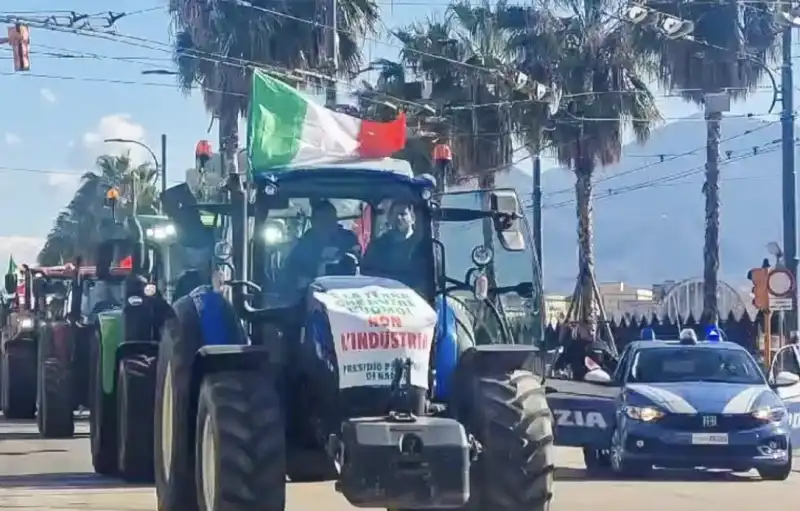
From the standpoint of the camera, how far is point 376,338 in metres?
9.66

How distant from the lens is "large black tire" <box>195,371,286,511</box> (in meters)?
9.59

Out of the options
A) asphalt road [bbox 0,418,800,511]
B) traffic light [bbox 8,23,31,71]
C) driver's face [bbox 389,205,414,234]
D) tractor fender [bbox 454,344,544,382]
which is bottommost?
asphalt road [bbox 0,418,800,511]

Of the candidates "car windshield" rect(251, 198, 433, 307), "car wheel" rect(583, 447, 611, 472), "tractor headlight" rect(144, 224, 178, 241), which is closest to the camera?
"car windshield" rect(251, 198, 433, 307)

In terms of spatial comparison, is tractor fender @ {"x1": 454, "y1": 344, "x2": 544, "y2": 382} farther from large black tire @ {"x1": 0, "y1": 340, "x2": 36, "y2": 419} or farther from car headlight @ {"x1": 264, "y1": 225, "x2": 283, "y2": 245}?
large black tire @ {"x1": 0, "y1": 340, "x2": 36, "y2": 419}

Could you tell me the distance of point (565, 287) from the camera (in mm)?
147750

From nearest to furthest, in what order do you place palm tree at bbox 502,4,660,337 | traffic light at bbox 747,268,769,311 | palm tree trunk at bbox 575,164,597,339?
traffic light at bbox 747,268,769,311, palm tree at bbox 502,4,660,337, palm tree trunk at bbox 575,164,597,339

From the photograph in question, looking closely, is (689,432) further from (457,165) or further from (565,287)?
(565,287)

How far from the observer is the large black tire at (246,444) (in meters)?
9.59

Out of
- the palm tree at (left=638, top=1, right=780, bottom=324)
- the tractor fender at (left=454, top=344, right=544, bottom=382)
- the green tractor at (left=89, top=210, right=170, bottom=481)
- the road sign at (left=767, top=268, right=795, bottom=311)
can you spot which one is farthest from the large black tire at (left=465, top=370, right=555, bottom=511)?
the palm tree at (left=638, top=1, right=780, bottom=324)

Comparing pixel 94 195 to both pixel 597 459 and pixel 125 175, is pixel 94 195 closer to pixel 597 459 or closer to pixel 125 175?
pixel 125 175

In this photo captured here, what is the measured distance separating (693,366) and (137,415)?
6.06 m

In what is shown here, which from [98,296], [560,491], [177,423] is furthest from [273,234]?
[98,296]

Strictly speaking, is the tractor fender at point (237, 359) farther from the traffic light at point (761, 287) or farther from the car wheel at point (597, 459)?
the traffic light at point (761, 287)

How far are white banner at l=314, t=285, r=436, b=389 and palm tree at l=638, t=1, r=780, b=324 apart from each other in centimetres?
2314
